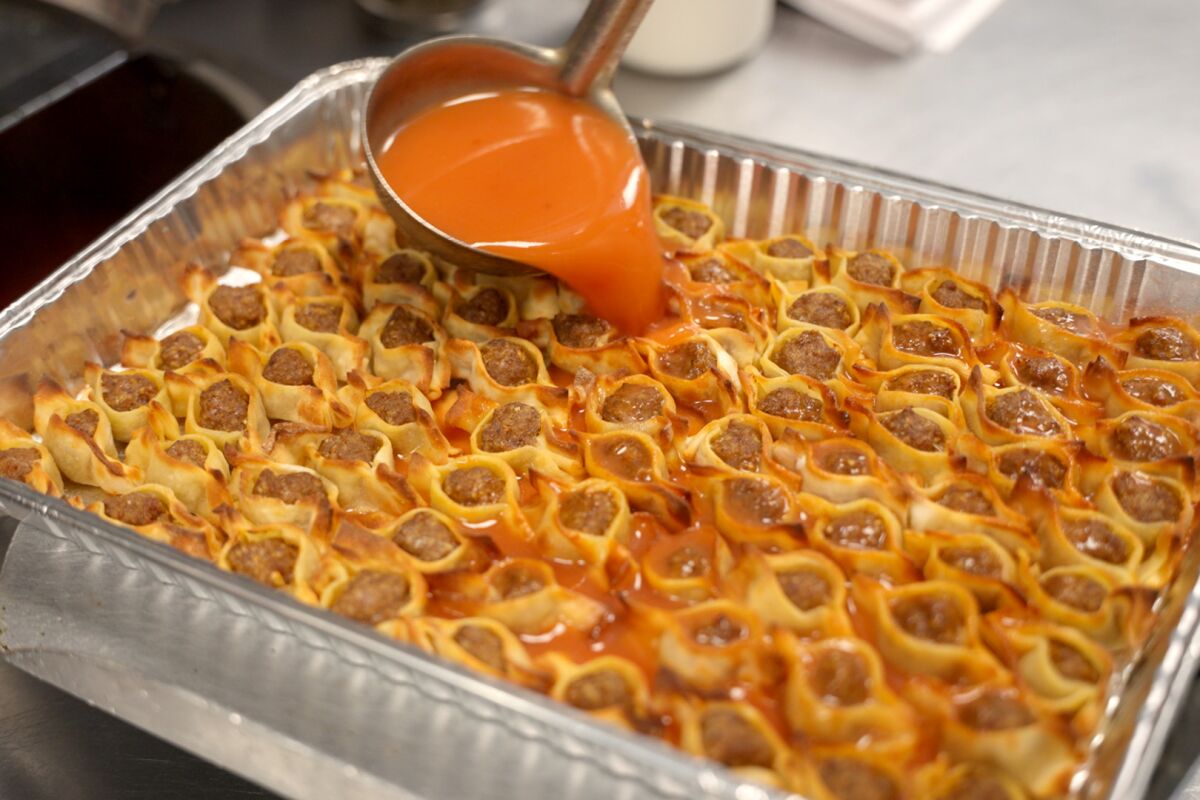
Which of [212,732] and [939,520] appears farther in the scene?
[939,520]

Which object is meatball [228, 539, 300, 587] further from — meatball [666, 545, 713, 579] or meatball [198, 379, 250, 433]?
meatball [666, 545, 713, 579]

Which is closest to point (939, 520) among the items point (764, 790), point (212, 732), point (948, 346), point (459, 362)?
point (948, 346)

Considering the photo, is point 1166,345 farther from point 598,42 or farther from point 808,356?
→ point 598,42

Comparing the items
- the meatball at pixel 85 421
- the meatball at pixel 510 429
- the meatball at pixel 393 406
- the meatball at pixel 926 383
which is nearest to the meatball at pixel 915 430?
the meatball at pixel 926 383

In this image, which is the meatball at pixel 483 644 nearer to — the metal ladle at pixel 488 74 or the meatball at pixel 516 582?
the meatball at pixel 516 582

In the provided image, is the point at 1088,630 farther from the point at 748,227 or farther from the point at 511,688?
the point at 748,227

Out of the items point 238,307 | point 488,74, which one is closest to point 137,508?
point 238,307

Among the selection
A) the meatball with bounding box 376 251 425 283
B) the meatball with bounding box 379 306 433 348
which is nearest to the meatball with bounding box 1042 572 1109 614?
the meatball with bounding box 379 306 433 348
